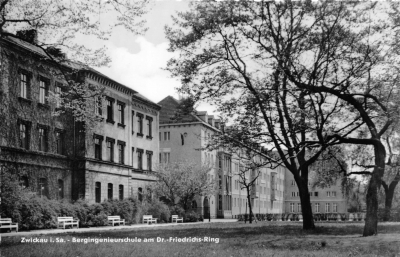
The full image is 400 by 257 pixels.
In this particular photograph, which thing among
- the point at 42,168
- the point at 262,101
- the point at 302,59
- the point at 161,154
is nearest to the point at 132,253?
the point at 262,101

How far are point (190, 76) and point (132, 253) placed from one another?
995 centimetres

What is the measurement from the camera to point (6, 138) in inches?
864

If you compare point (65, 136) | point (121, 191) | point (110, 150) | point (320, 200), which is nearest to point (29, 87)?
point (65, 136)

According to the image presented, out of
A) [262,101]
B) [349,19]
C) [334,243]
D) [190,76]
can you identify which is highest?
[349,19]

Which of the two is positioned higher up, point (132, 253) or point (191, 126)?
point (191, 126)

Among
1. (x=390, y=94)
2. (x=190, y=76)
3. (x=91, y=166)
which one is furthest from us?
(x=91, y=166)

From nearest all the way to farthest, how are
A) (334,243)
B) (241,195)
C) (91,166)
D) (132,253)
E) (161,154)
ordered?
(132,253), (334,243), (91,166), (161,154), (241,195)

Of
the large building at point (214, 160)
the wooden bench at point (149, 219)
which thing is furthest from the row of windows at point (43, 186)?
the large building at point (214, 160)

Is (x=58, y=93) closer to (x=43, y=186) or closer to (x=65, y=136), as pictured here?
(x=65, y=136)

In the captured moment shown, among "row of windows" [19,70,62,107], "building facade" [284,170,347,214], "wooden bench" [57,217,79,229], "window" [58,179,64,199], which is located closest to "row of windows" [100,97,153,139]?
"window" [58,179,64,199]

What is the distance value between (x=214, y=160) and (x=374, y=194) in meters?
41.6

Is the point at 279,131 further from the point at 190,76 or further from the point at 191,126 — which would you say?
the point at 191,126

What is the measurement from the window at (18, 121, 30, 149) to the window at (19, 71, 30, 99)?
1.94 m

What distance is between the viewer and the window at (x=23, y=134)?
22.9 m
